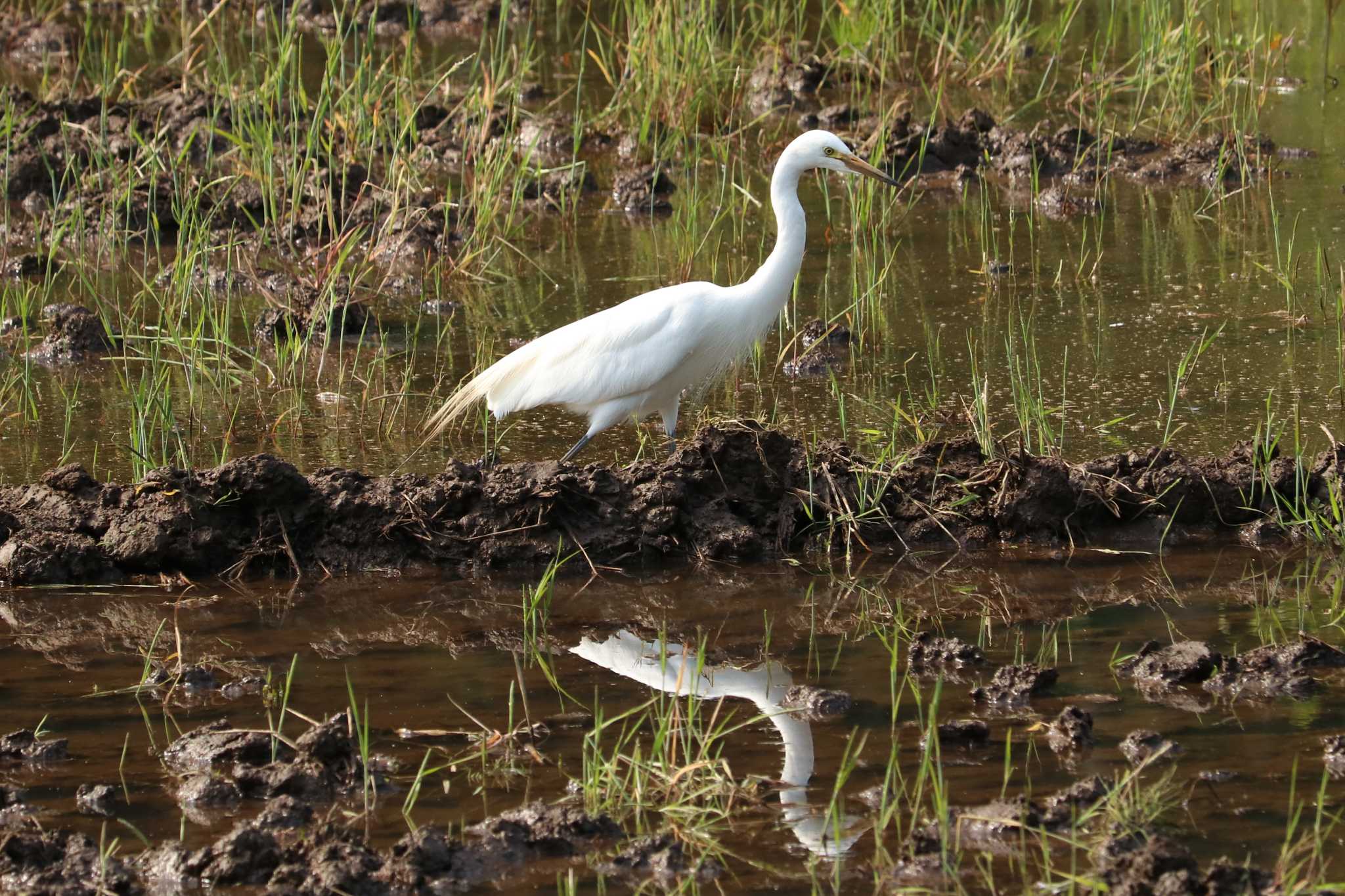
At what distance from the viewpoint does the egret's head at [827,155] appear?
20.3 feet

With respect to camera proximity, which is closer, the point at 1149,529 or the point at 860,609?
the point at 860,609

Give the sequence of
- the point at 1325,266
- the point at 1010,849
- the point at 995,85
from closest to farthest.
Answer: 1. the point at 1010,849
2. the point at 1325,266
3. the point at 995,85

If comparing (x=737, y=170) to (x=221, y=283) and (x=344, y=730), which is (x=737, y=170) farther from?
(x=344, y=730)

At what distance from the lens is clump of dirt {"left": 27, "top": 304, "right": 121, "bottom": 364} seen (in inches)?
315

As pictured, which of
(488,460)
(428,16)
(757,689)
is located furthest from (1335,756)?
(428,16)

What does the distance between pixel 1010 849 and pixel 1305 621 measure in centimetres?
167

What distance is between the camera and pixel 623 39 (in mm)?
12266

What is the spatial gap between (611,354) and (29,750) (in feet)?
8.21

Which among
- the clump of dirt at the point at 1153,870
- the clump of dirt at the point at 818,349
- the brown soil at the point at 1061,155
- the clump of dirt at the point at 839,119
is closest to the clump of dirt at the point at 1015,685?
the clump of dirt at the point at 1153,870

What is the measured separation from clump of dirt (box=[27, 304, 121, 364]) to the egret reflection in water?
400 cm

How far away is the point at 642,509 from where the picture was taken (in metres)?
5.51

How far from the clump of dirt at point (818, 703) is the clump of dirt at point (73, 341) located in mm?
4686

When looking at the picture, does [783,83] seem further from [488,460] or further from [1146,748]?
[1146,748]

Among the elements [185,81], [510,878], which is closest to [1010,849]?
[510,878]
